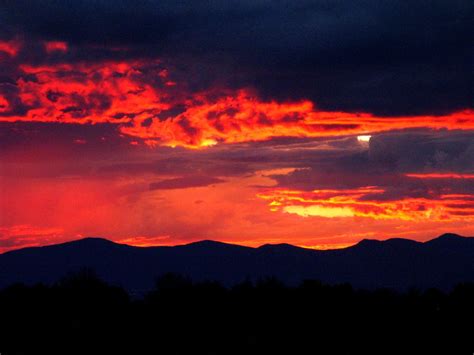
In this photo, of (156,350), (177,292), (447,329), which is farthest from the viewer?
(177,292)

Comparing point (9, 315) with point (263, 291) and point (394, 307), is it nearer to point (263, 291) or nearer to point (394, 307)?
point (263, 291)

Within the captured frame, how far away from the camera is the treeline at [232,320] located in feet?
302

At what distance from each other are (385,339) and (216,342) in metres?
19.0

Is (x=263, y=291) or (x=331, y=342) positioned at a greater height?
(x=263, y=291)

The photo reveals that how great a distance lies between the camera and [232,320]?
105875 mm

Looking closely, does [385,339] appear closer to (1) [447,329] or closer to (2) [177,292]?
(1) [447,329]

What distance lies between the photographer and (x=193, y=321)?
10506 centimetres

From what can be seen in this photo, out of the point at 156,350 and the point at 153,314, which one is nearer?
the point at 156,350

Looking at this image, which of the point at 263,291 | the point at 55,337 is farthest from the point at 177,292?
the point at 55,337

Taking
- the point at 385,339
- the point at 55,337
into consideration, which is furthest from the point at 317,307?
the point at 55,337

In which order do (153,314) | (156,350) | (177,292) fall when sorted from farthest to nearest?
(177,292) < (153,314) < (156,350)

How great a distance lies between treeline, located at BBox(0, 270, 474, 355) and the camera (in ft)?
302

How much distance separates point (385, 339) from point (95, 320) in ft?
115

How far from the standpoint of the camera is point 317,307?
11131cm
